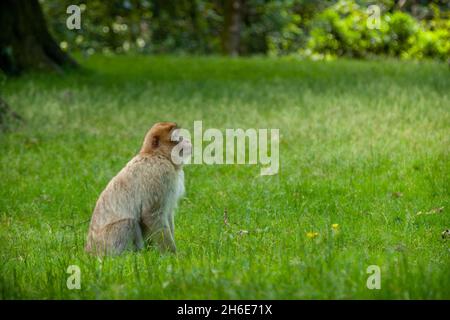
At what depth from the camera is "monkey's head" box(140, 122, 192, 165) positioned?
6699mm

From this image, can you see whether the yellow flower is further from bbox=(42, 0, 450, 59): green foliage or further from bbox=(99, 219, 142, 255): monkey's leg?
bbox=(42, 0, 450, 59): green foliage

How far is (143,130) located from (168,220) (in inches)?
237

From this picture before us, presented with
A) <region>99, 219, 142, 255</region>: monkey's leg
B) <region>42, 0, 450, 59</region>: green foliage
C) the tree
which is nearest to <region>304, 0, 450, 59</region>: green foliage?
<region>42, 0, 450, 59</region>: green foliage

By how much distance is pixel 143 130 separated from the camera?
500 inches

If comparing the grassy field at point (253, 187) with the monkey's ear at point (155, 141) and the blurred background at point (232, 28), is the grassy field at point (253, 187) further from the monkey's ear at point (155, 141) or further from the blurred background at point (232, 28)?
the blurred background at point (232, 28)

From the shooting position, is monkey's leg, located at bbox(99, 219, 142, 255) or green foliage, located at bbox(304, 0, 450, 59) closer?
monkey's leg, located at bbox(99, 219, 142, 255)

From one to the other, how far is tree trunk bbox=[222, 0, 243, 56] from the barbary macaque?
71.6 feet

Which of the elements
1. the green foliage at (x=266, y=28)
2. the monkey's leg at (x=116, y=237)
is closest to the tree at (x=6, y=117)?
the monkey's leg at (x=116, y=237)

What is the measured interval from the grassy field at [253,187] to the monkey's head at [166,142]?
698 millimetres

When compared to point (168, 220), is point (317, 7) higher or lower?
higher

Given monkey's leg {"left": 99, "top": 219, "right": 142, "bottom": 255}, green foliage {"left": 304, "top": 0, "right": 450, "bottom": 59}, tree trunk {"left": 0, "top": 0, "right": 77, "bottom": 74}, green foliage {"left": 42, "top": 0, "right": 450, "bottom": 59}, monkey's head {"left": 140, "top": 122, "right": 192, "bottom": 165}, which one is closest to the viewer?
monkey's leg {"left": 99, "top": 219, "right": 142, "bottom": 255}

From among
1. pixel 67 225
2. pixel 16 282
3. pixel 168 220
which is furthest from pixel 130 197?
pixel 67 225

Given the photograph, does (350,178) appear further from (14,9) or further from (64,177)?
(14,9)

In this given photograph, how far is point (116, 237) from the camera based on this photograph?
641 centimetres
